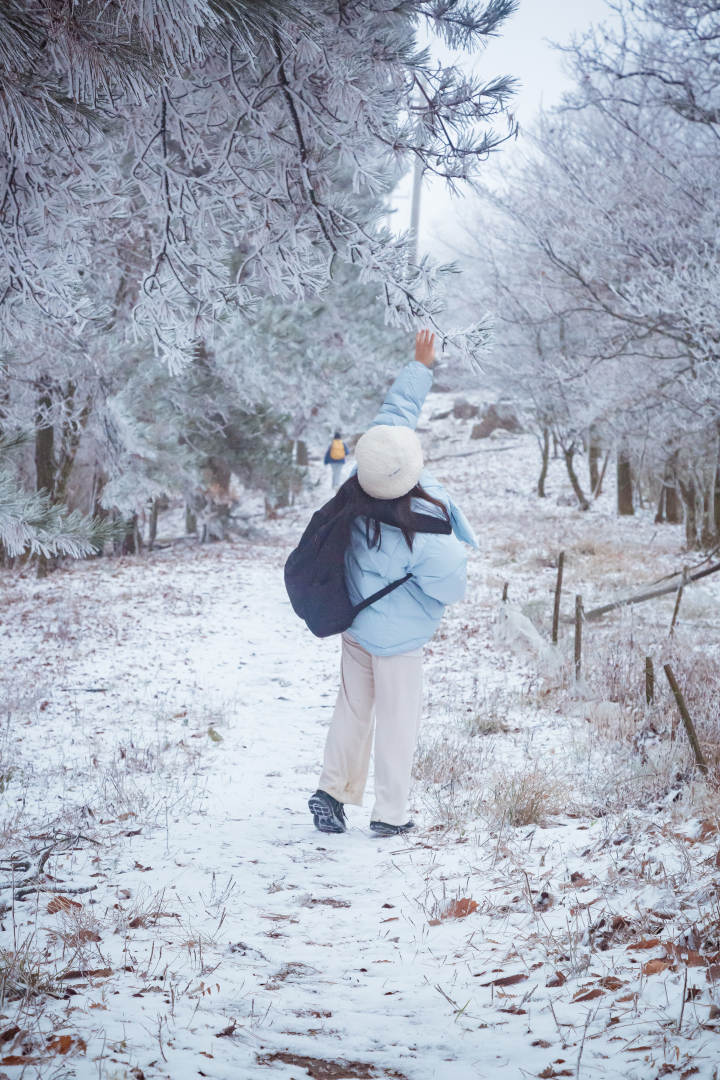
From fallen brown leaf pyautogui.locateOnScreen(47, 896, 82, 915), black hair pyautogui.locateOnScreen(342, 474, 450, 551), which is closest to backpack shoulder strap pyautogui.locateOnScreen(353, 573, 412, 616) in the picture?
black hair pyautogui.locateOnScreen(342, 474, 450, 551)

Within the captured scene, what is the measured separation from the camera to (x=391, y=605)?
3787 mm

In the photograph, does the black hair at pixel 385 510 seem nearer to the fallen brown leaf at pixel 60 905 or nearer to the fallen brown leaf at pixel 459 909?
the fallen brown leaf at pixel 459 909

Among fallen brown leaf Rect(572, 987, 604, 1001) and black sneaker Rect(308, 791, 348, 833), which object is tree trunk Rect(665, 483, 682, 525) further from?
fallen brown leaf Rect(572, 987, 604, 1001)

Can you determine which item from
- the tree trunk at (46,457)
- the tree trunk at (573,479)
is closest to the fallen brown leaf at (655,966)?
the tree trunk at (46,457)

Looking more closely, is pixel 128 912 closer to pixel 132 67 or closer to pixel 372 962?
pixel 372 962

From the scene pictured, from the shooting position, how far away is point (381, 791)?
12.7 ft

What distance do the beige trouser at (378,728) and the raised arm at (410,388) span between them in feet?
3.62

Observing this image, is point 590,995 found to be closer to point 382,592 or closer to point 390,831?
point 390,831

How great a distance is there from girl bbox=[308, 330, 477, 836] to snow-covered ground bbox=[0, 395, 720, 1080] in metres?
0.28

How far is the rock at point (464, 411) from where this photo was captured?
124ft

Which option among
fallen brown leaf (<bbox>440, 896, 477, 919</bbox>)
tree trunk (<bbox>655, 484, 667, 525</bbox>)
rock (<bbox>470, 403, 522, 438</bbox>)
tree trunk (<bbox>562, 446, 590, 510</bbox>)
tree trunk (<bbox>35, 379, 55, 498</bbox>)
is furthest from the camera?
rock (<bbox>470, 403, 522, 438</bbox>)

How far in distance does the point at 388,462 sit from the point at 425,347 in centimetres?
65

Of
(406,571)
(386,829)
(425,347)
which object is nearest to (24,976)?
(386,829)

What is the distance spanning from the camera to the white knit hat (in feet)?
11.9
